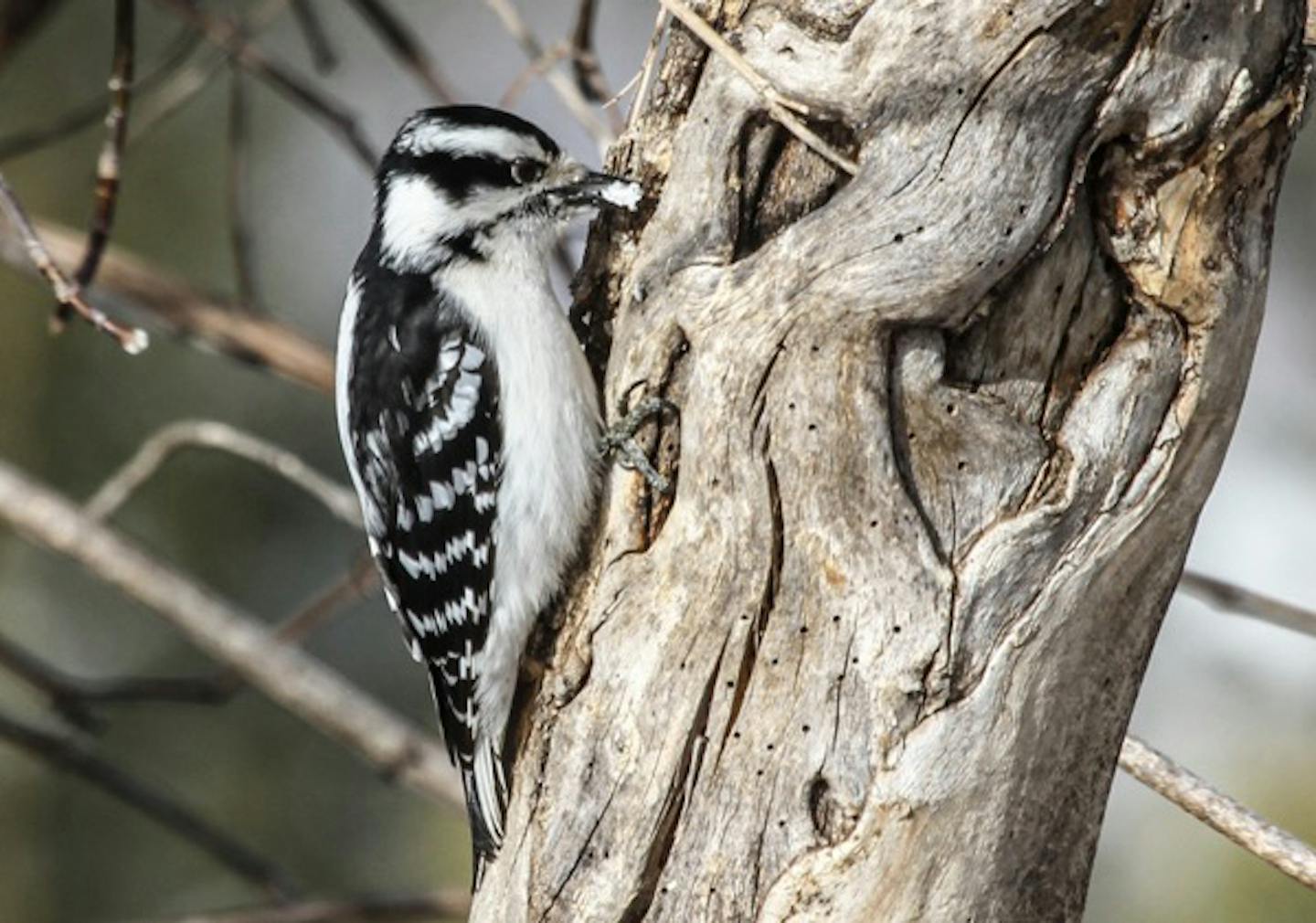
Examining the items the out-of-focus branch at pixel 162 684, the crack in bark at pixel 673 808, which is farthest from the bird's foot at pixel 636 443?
the out-of-focus branch at pixel 162 684

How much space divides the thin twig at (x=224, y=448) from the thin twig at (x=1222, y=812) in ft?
5.55

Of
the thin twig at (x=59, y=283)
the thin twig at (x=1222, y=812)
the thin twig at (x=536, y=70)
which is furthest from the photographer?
the thin twig at (x=536, y=70)

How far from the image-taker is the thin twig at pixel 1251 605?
3494 mm

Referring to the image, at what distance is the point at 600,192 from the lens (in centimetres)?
309

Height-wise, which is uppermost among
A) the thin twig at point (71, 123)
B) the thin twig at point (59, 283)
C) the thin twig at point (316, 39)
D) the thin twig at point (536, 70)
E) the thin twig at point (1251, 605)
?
the thin twig at point (316, 39)

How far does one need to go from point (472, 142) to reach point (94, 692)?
166 cm

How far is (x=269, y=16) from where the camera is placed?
15.0 ft

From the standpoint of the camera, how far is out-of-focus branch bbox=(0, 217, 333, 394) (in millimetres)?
4078

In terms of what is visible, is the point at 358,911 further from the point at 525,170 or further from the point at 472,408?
the point at 525,170

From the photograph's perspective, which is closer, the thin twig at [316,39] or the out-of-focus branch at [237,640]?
the out-of-focus branch at [237,640]

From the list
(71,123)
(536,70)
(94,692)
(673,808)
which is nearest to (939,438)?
(673,808)

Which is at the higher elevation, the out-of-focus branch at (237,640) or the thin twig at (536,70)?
the thin twig at (536,70)

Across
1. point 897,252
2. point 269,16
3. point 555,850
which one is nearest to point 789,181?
point 897,252

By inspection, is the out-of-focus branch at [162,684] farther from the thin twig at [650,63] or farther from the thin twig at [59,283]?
the thin twig at [59,283]
